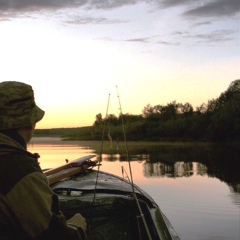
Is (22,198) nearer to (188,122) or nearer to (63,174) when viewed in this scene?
(63,174)

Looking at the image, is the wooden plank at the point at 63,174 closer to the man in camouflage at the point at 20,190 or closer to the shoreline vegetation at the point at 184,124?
the man in camouflage at the point at 20,190

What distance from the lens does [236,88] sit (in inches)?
2324

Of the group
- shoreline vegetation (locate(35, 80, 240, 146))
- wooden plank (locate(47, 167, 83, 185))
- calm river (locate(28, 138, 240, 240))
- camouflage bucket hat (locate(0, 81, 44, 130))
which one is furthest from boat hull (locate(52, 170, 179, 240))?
shoreline vegetation (locate(35, 80, 240, 146))

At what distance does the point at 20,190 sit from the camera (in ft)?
6.35

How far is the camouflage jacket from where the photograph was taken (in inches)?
75.9

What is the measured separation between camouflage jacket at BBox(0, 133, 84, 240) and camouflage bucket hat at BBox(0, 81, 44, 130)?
Result: 0.13 m

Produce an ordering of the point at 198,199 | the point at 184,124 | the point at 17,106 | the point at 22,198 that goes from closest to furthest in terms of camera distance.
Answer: the point at 22,198, the point at 17,106, the point at 198,199, the point at 184,124

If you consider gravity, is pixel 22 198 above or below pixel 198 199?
above

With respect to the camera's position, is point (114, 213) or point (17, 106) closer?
point (17, 106)

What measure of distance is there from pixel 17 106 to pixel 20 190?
0.47 m

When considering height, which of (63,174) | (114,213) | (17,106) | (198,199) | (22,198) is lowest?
(198,199)

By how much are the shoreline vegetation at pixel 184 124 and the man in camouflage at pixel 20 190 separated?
41.1 m

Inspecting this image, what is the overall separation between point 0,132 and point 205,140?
49.7 metres

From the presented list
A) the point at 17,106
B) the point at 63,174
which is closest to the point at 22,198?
the point at 17,106
